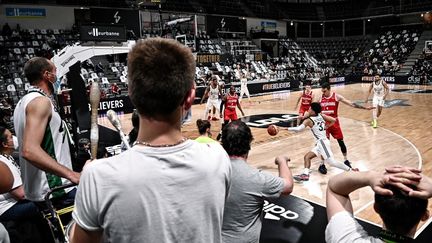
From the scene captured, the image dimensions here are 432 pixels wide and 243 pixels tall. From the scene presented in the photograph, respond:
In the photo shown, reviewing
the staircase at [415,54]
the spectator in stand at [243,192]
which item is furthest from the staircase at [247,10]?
the spectator in stand at [243,192]

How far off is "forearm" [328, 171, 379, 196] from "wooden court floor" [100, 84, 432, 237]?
11.2ft

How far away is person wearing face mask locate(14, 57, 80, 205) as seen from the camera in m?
2.11

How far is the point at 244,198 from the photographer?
265 cm

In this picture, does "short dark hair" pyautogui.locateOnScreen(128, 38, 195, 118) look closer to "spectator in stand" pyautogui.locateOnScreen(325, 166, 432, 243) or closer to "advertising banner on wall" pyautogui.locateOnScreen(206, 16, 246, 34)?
"spectator in stand" pyautogui.locateOnScreen(325, 166, 432, 243)

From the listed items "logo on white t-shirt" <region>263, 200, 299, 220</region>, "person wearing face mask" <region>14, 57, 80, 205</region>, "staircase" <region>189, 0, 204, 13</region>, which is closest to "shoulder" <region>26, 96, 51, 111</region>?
"person wearing face mask" <region>14, 57, 80, 205</region>

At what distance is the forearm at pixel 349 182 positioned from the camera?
153 centimetres

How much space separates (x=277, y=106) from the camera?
16.6 m

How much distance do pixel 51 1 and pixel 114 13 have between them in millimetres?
3843

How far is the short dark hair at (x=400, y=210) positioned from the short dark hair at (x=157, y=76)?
917mm

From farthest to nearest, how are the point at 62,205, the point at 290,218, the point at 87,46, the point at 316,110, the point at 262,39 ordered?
the point at 262,39, the point at 87,46, the point at 316,110, the point at 290,218, the point at 62,205

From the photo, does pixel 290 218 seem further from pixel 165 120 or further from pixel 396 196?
pixel 165 120

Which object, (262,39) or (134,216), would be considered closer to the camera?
(134,216)

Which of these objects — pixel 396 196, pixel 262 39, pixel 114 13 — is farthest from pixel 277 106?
pixel 262 39

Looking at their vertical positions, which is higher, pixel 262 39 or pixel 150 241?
pixel 262 39
